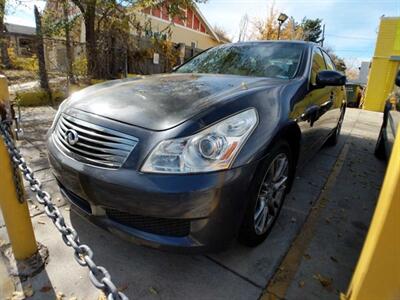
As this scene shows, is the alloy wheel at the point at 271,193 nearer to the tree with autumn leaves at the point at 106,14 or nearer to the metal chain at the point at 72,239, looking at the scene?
the metal chain at the point at 72,239

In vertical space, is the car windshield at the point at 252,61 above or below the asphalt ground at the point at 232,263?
above

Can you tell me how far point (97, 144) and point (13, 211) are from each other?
2.17 ft

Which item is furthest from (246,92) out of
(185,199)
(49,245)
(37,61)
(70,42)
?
(70,42)

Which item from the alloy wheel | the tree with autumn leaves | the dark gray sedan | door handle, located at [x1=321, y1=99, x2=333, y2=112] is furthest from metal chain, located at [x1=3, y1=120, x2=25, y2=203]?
the tree with autumn leaves

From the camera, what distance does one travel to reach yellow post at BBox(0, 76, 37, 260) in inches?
63.8

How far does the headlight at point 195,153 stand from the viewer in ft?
5.05

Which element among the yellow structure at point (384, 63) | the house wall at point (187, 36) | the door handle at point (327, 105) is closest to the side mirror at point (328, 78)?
the door handle at point (327, 105)

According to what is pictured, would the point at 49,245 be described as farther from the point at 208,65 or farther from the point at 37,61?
the point at 37,61

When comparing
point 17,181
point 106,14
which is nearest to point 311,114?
point 17,181

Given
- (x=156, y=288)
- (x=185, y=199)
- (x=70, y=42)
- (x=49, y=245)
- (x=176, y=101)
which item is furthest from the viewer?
(x=70, y=42)

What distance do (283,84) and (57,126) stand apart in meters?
1.79

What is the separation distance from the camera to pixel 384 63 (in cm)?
1339

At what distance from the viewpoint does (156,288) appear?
1.77 meters

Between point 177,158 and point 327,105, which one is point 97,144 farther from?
point 327,105
